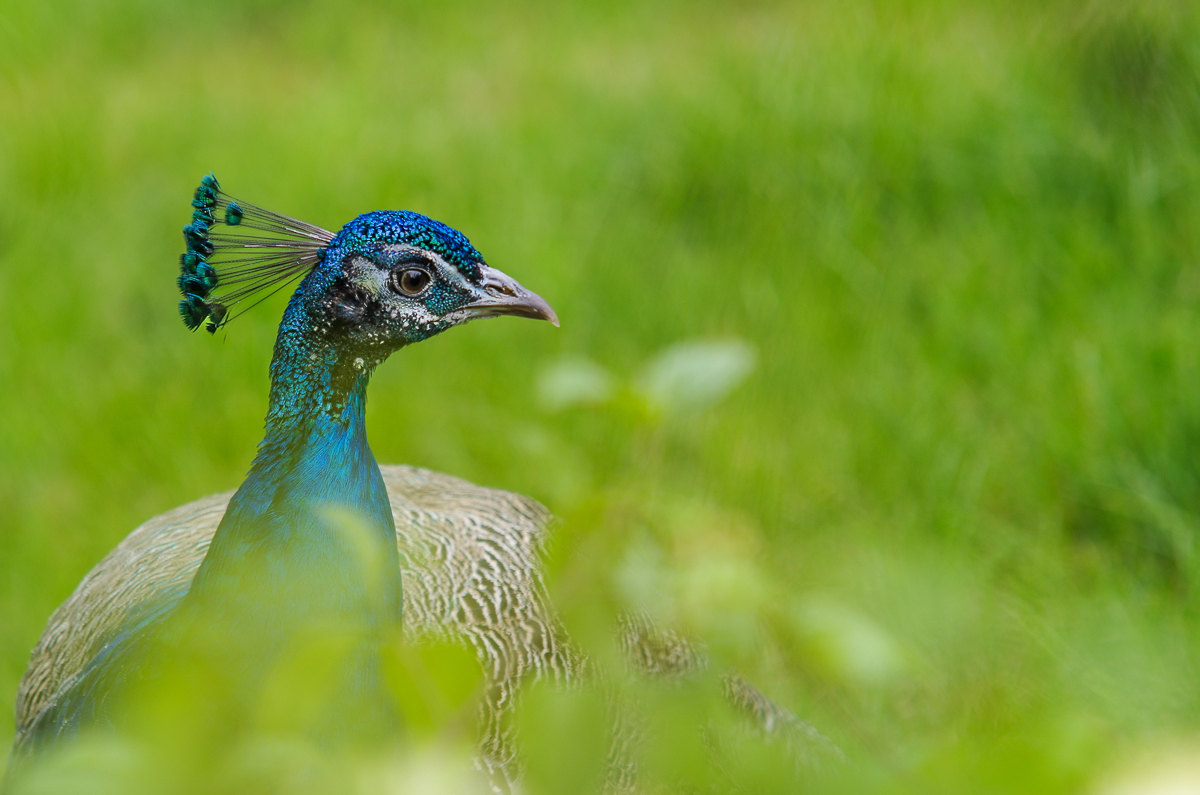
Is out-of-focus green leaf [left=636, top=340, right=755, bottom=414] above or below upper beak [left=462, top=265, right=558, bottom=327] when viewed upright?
below

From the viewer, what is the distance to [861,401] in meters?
2.70

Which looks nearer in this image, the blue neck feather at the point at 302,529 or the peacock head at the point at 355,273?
the blue neck feather at the point at 302,529

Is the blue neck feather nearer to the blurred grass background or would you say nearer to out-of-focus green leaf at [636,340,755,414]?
the blurred grass background

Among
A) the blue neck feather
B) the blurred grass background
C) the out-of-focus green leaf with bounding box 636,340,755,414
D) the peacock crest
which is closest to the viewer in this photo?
the out-of-focus green leaf with bounding box 636,340,755,414

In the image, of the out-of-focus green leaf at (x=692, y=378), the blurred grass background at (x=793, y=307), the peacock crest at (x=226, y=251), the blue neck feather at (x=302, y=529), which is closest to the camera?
the out-of-focus green leaf at (x=692, y=378)

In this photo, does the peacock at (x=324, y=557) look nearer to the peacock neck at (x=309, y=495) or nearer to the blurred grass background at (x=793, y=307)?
the peacock neck at (x=309, y=495)

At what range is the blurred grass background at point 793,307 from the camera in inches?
90.4

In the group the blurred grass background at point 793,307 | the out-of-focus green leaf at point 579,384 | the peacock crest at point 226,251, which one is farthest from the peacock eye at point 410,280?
the out-of-focus green leaf at point 579,384

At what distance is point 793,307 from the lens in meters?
3.00

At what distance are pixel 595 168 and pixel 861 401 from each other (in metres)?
1.33

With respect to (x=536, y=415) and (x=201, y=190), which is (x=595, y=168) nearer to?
(x=536, y=415)

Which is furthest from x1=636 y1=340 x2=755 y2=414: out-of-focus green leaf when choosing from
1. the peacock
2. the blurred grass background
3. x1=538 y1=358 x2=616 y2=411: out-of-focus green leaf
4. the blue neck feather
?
the blurred grass background

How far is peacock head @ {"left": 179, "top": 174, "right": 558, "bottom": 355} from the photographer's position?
1357 mm

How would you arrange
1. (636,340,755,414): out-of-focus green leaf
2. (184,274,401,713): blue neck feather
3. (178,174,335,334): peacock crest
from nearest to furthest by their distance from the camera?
1. (636,340,755,414): out-of-focus green leaf
2. (184,274,401,713): blue neck feather
3. (178,174,335,334): peacock crest
